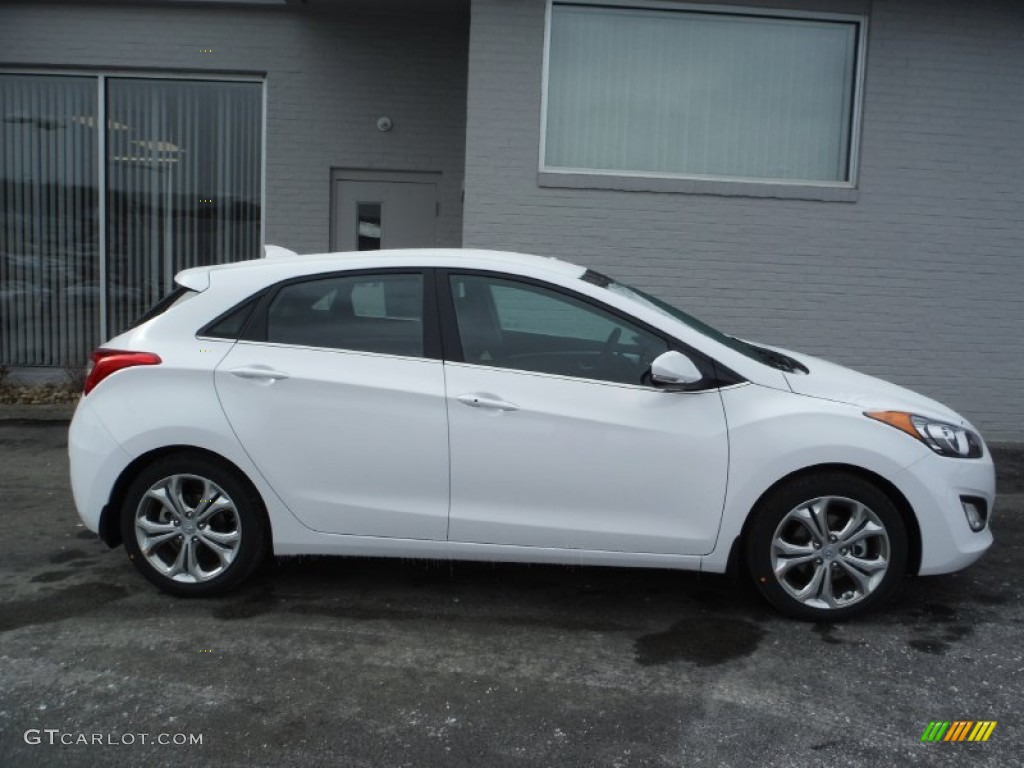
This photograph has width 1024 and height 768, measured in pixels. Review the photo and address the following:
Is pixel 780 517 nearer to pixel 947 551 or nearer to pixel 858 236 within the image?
pixel 947 551

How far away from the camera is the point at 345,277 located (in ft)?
15.9

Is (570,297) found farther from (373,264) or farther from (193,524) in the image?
(193,524)

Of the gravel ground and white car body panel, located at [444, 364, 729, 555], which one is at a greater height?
white car body panel, located at [444, 364, 729, 555]

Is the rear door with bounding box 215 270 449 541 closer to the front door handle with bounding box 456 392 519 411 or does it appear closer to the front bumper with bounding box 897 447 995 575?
the front door handle with bounding box 456 392 519 411

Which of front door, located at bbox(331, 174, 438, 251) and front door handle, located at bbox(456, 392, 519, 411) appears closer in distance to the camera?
front door handle, located at bbox(456, 392, 519, 411)

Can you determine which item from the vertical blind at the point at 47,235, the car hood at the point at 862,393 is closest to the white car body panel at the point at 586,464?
the car hood at the point at 862,393

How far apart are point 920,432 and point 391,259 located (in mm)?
2537

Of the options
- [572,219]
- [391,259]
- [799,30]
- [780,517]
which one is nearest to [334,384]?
[391,259]

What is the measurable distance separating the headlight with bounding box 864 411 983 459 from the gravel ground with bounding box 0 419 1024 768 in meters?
0.80

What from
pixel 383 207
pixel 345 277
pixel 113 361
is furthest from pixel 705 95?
pixel 113 361

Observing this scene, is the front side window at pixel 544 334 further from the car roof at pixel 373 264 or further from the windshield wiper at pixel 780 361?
the windshield wiper at pixel 780 361

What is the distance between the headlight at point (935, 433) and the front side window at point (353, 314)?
2106mm

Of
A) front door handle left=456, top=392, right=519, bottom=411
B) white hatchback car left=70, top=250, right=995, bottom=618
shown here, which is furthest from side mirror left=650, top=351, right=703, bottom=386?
front door handle left=456, top=392, right=519, bottom=411

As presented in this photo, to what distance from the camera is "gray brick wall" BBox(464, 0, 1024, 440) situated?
28.1 feet
